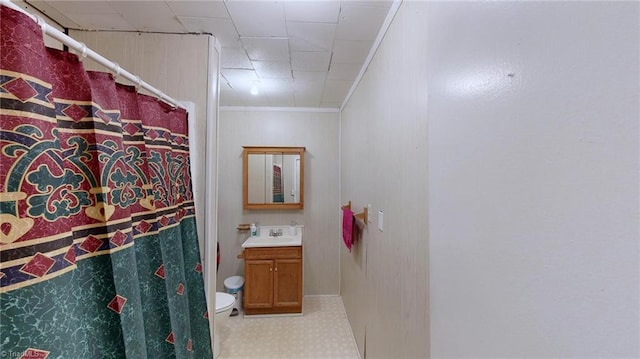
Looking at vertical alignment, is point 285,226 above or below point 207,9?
below

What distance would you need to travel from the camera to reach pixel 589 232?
1.19 feet

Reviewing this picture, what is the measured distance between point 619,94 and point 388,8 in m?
1.25

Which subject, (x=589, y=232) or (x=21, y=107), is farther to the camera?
(x=21, y=107)

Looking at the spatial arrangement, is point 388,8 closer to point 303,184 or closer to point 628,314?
point 628,314

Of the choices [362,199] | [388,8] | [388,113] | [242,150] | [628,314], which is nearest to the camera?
[628,314]

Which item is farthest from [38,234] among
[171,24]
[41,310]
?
[171,24]

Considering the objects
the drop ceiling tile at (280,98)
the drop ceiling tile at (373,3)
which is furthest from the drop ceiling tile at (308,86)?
the drop ceiling tile at (373,3)

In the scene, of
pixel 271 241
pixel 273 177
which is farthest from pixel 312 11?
pixel 271 241

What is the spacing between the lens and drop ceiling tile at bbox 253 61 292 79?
6.62 feet

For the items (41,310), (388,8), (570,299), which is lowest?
(41,310)

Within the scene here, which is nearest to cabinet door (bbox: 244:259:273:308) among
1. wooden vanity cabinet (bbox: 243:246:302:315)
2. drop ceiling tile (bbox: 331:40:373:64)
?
wooden vanity cabinet (bbox: 243:246:302:315)

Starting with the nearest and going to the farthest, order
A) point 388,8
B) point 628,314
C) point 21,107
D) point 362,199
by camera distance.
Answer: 1. point 628,314
2. point 21,107
3. point 388,8
4. point 362,199

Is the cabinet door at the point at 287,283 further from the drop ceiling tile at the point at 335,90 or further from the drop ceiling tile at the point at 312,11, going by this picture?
the drop ceiling tile at the point at 312,11

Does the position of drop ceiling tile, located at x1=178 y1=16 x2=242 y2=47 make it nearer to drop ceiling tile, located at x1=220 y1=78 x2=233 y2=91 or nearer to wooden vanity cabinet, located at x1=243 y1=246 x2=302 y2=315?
drop ceiling tile, located at x1=220 y1=78 x2=233 y2=91
